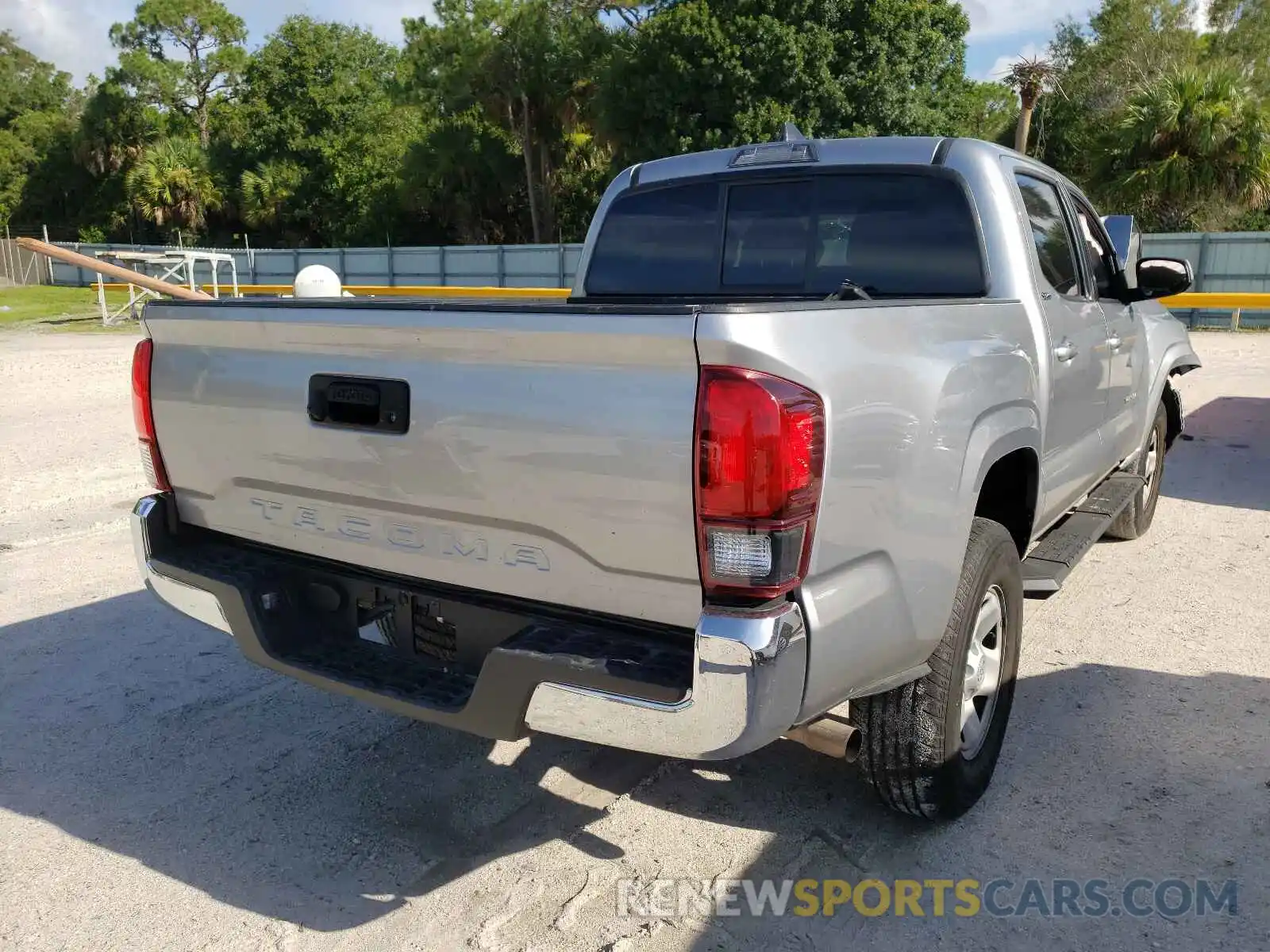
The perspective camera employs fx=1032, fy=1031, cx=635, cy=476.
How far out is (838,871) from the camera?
2.88 meters

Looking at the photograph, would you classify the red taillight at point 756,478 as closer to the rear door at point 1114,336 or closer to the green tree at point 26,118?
the rear door at point 1114,336

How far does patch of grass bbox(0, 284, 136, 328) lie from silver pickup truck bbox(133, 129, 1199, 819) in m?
24.5

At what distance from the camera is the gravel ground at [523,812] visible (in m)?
2.66

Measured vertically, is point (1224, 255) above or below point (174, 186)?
below

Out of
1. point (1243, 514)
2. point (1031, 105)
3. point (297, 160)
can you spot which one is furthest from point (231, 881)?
point (297, 160)

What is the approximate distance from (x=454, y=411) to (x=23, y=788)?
213 centimetres

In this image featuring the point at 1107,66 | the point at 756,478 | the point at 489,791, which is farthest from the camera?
the point at 1107,66

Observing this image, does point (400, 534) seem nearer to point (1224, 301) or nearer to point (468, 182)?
point (1224, 301)

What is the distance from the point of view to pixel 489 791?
3309mm

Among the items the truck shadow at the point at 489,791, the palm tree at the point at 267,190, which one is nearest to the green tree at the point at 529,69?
the palm tree at the point at 267,190

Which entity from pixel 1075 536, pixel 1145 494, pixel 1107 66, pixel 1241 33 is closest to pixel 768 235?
pixel 1075 536

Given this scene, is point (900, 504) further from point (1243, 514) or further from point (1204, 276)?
point (1204, 276)

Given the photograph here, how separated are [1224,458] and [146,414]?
8227 mm

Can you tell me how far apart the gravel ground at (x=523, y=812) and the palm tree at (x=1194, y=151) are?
23.5 m
